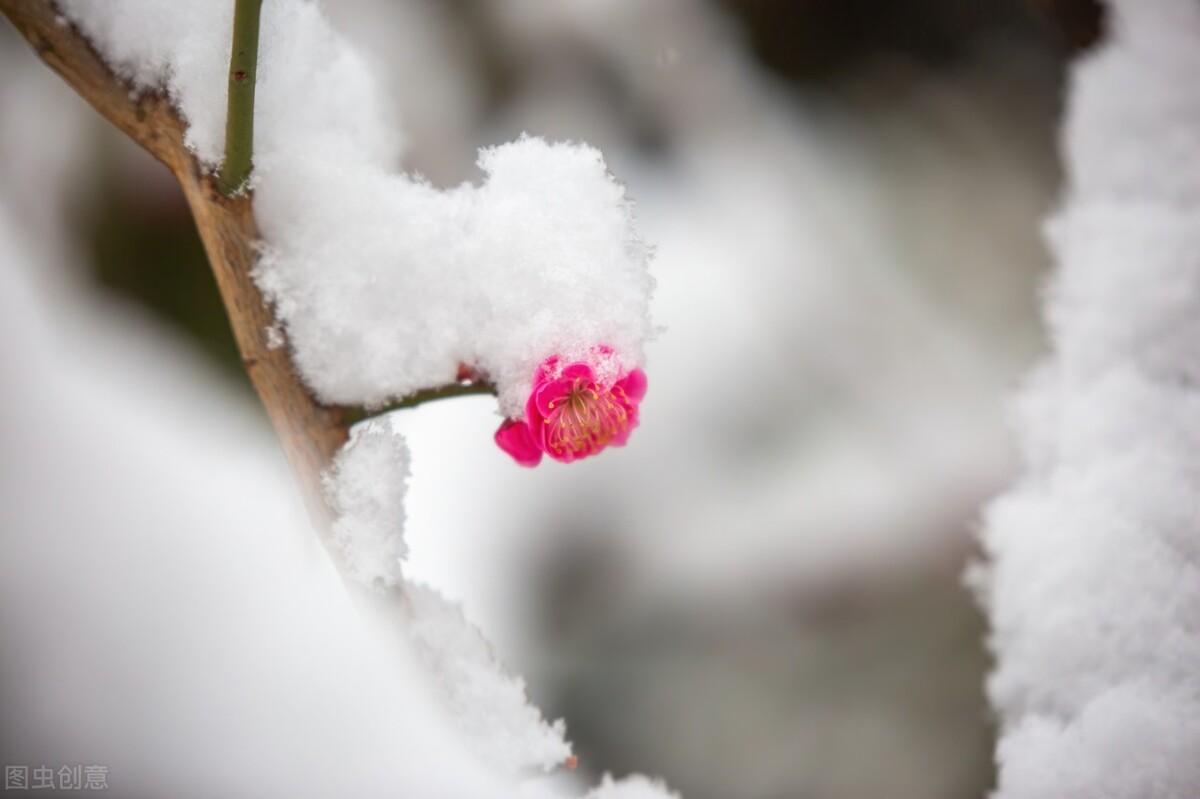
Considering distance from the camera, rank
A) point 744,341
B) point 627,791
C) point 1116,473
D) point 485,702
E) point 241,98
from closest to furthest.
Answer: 1. point 241,98
2. point 485,702
3. point 627,791
4. point 1116,473
5. point 744,341

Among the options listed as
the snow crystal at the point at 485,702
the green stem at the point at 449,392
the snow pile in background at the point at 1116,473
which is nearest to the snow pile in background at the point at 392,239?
the green stem at the point at 449,392

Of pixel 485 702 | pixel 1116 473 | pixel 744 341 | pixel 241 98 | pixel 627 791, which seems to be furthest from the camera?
pixel 744 341

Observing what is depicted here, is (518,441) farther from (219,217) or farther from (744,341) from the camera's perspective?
(744,341)

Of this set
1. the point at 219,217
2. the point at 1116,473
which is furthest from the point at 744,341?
the point at 219,217

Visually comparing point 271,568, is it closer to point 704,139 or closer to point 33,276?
point 33,276

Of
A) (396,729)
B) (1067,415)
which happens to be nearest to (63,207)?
(396,729)

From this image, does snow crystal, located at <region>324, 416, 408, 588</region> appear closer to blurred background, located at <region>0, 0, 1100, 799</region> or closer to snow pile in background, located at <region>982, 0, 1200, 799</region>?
blurred background, located at <region>0, 0, 1100, 799</region>
